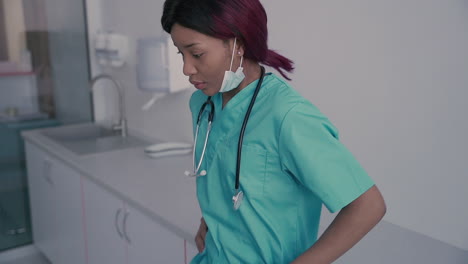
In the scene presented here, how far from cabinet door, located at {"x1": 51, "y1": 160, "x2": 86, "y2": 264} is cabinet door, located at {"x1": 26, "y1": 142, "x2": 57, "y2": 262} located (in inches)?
2.7

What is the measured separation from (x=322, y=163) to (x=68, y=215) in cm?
169

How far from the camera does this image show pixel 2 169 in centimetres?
253

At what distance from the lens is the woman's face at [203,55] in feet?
2.65

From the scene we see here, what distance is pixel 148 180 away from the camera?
163cm

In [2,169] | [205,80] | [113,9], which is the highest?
[113,9]

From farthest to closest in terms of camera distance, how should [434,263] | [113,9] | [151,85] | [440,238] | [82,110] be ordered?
[82,110]
[113,9]
[151,85]
[440,238]
[434,263]

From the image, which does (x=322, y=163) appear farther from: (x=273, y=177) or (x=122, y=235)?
(x=122, y=235)

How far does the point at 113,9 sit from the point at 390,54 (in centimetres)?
181

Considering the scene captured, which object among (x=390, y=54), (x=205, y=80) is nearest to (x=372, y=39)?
(x=390, y=54)

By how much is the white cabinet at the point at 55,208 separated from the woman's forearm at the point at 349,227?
1417 mm

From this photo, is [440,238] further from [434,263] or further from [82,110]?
[82,110]

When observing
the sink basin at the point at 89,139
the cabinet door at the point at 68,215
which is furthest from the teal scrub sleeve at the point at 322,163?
the sink basin at the point at 89,139

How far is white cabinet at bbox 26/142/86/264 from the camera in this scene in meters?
1.99

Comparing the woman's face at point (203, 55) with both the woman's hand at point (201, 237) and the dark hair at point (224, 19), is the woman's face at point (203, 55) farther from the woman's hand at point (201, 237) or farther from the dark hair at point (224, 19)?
the woman's hand at point (201, 237)
